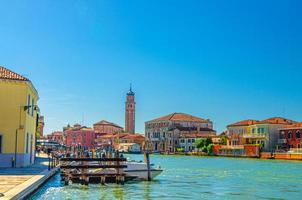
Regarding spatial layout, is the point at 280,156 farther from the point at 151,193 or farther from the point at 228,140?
the point at 151,193

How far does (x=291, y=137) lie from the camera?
109188mm

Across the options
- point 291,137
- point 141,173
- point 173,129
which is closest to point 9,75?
point 141,173

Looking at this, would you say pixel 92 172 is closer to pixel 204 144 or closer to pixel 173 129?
pixel 204 144

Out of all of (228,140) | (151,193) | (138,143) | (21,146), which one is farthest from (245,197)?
(138,143)

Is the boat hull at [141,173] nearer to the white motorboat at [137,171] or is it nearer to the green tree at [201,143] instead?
the white motorboat at [137,171]

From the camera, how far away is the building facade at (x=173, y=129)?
559ft

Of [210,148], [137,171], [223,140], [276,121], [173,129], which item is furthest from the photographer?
[173,129]

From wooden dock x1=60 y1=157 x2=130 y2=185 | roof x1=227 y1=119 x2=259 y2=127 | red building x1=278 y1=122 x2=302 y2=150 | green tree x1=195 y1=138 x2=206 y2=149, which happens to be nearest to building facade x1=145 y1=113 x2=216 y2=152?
green tree x1=195 y1=138 x2=206 y2=149

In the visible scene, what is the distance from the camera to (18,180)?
22828 millimetres

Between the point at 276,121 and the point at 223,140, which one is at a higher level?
the point at 276,121

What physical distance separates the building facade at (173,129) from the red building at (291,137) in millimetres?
56845

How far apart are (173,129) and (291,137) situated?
217ft

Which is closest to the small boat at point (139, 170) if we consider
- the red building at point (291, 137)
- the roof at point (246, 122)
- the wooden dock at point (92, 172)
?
the wooden dock at point (92, 172)

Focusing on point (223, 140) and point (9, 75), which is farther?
point (223, 140)
